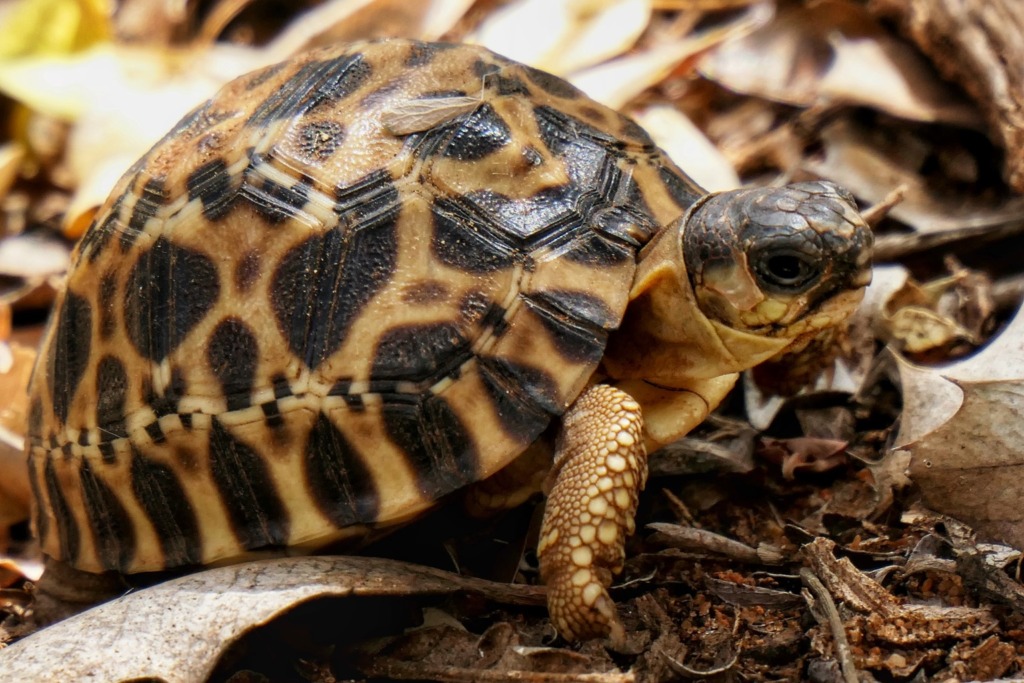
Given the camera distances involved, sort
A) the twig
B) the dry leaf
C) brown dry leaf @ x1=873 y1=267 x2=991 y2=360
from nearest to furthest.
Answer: the twig, brown dry leaf @ x1=873 y1=267 x2=991 y2=360, the dry leaf

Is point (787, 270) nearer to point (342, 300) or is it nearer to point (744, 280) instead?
point (744, 280)

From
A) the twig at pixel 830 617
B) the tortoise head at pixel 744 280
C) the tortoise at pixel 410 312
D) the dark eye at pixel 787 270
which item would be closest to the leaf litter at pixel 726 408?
the twig at pixel 830 617

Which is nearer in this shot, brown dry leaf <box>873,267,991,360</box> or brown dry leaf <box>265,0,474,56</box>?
brown dry leaf <box>873,267,991,360</box>

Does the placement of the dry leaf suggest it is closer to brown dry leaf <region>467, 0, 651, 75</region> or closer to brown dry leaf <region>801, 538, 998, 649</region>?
brown dry leaf <region>467, 0, 651, 75</region>

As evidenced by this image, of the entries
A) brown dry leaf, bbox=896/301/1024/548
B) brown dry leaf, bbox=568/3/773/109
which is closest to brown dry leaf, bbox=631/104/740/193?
brown dry leaf, bbox=568/3/773/109

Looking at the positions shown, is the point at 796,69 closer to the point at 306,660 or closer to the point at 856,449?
the point at 856,449

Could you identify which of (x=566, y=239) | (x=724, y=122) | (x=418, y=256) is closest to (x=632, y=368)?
(x=566, y=239)
